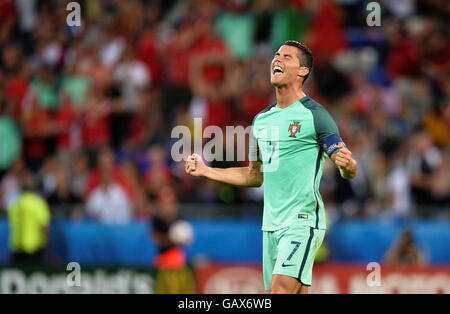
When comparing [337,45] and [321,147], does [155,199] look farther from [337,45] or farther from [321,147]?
[321,147]

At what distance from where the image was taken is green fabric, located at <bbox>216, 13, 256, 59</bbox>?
1716cm

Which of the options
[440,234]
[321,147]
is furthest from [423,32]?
[321,147]

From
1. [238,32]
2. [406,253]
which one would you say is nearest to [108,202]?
[238,32]

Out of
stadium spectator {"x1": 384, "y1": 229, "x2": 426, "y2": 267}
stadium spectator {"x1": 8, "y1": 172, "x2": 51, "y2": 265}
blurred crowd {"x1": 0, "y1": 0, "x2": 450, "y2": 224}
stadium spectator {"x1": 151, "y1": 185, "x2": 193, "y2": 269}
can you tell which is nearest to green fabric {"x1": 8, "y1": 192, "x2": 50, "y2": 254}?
stadium spectator {"x1": 8, "y1": 172, "x2": 51, "y2": 265}

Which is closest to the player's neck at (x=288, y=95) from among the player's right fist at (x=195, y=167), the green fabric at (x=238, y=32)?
the player's right fist at (x=195, y=167)

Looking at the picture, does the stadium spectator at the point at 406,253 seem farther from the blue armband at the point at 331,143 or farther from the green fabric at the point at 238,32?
the blue armband at the point at 331,143

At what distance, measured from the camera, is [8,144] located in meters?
16.9

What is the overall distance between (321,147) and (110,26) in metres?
10.9

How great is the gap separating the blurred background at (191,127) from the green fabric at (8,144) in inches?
0.9

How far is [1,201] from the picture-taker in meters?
16.5

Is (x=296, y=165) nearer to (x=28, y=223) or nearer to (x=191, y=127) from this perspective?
(x=28, y=223)

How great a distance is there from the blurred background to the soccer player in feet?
16.5

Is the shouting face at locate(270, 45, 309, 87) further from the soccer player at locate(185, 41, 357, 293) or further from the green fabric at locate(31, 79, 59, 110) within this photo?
the green fabric at locate(31, 79, 59, 110)

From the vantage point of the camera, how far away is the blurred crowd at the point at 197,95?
15.2 m
